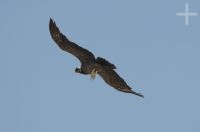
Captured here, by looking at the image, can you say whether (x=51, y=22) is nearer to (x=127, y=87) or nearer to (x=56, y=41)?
(x=56, y=41)

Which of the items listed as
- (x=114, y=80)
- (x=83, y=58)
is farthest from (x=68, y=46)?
(x=114, y=80)

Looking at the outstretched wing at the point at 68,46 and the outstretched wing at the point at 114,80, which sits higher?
the outstretched wing at the point at 68,46

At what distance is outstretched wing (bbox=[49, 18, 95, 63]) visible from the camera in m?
66.1

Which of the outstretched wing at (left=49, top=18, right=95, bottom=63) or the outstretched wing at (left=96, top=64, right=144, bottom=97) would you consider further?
the outstretched wing at (left=96, top=64, right=144, bottom=97)

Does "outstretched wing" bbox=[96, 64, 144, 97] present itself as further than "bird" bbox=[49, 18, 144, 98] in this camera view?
Yes

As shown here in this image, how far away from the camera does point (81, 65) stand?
67.0 metres

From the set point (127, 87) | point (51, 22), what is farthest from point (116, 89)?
point (51, 22)

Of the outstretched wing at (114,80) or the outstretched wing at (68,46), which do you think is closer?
the outstretched wing at (68,46)

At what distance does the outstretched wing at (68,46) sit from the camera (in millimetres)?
66062

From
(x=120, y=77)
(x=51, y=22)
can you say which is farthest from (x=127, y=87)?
(x=51, y=22)

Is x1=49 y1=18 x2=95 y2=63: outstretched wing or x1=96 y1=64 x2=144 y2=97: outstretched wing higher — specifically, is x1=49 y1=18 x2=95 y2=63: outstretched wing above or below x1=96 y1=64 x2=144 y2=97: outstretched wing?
above

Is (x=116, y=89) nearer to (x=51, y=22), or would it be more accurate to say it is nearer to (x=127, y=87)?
(x=127, y=87)

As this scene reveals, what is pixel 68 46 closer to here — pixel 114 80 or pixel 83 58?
pixel 83 58

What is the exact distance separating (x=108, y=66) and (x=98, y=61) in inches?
22.6
